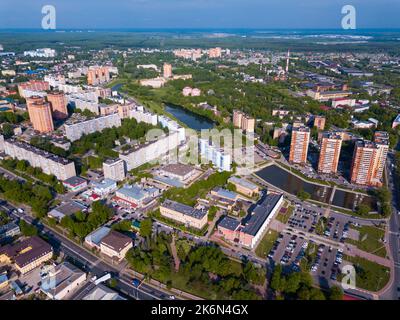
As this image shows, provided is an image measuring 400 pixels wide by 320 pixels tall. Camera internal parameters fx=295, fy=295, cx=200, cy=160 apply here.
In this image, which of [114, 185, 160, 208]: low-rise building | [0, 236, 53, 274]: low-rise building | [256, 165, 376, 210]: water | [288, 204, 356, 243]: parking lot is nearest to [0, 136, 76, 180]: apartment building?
[114, 185, 160, 208]: low-rise building

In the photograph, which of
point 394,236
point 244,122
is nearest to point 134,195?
point 394,236

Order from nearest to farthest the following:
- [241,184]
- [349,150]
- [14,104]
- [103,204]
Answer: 1. [103,204]
2. [241,184]
3. [349,150]
4. [14,104]

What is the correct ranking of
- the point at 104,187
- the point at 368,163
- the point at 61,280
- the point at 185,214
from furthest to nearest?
the point at 368,163
the point at 104,187
the point at 185,214
the point at 61,280

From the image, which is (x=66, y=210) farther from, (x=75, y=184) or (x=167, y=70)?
(x=167, y=70)

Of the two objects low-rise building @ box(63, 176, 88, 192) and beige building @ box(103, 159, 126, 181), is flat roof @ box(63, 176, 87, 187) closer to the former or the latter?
low-rise building @ box(63, 176, 88, 192)
